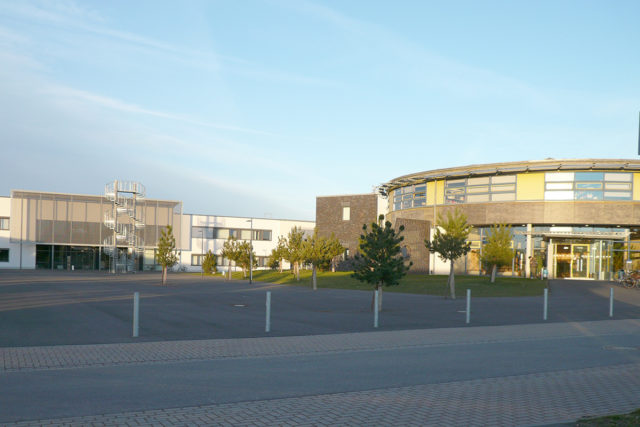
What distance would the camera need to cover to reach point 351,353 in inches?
472

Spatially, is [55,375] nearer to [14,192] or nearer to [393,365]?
[393,365]

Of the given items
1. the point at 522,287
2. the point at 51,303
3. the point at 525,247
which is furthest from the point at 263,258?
the point at 51,303

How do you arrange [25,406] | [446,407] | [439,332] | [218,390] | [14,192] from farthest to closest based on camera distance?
[14,192] < [439,332] < [218,390] < [446,407] < [25,406]

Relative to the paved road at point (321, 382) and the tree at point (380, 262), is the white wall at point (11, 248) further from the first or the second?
the paved road at point (321, 382)

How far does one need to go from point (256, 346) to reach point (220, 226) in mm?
71541

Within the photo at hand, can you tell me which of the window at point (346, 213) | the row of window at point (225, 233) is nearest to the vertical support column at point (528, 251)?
the window at point (346, 213)

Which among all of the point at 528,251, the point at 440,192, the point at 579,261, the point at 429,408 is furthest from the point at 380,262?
the point at 579,261

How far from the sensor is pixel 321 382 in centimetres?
881

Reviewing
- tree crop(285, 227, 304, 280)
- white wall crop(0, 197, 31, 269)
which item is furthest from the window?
white wall crop(0, 197, 31, 269)

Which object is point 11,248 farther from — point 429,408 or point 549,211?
point 429,408

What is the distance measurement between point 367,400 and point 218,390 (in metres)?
2.00

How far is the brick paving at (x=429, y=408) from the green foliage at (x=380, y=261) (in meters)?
12.7

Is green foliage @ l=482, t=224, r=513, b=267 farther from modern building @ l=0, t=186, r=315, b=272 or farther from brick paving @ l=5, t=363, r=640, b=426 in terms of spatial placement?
modern building @ l=0, t=186, r=315, b=272

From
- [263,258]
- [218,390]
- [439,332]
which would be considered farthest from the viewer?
[263,258]
